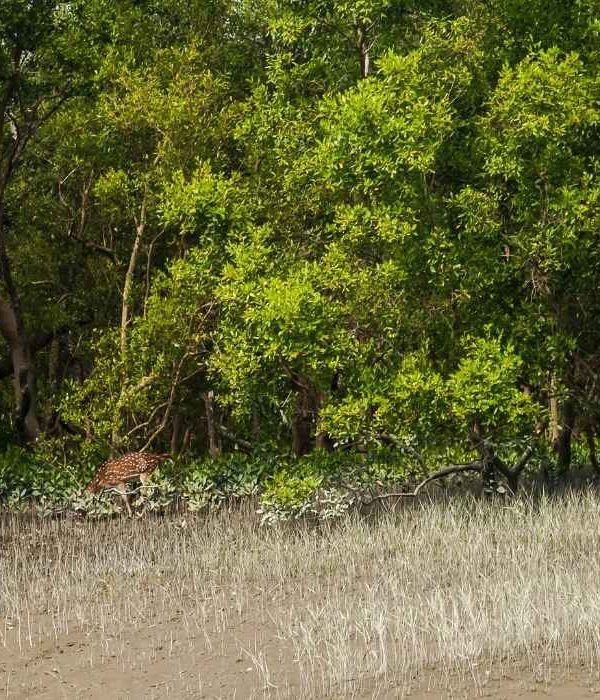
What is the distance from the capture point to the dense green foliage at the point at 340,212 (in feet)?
51.9

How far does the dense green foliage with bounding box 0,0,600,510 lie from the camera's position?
623 inches

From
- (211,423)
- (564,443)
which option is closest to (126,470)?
(211,423)

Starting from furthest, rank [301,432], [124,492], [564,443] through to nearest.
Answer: [301,432]
[564,443]
[124,492]

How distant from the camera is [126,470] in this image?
64.8ft

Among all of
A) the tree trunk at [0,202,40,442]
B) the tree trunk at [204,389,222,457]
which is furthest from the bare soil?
the tree trunk at [204,389,222,457]

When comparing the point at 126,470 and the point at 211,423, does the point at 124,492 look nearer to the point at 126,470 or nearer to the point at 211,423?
the point at 126,470

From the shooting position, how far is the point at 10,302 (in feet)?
83.0

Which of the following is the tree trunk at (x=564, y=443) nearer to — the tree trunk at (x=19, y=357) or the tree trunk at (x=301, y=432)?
the tree trunk at (x=301, y=432)

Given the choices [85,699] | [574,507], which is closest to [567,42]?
[574,507]

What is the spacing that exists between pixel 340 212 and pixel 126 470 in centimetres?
577

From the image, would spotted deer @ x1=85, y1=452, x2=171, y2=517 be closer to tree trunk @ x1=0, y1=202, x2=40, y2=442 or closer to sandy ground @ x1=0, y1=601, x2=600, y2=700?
tree trunk @ x1=0, y1=202, x2=40, y2=442

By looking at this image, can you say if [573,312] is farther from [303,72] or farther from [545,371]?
[303,72]

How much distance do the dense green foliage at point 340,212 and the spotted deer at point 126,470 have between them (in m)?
0.96

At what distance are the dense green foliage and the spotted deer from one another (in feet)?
3.16
